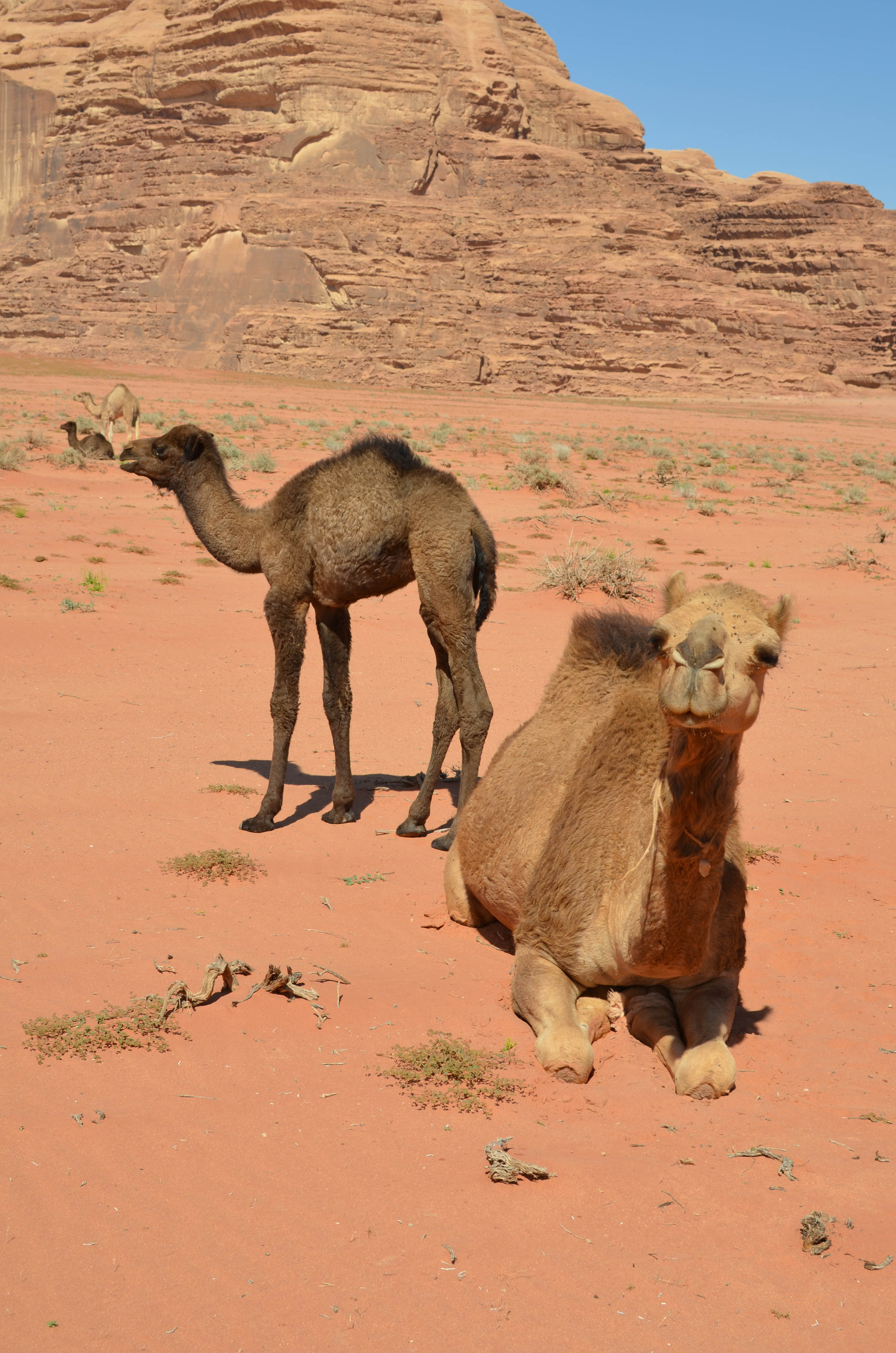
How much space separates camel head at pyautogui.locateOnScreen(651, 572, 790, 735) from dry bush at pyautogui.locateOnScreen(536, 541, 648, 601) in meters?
11.9

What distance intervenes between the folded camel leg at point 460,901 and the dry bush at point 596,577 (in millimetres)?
9602

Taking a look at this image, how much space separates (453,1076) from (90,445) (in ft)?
74.1

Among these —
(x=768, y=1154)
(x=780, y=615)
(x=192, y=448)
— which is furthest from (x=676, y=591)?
(x=192, y=448)

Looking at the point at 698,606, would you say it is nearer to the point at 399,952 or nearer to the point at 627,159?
the point at 399,952

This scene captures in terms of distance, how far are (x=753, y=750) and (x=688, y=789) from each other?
671 centimetres

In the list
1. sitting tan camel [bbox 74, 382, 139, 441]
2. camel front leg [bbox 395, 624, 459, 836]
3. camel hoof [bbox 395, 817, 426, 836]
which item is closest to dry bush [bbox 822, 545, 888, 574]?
camel front leg [bbox 395, 624, 459, 836]

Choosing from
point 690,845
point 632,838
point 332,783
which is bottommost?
point 332,783

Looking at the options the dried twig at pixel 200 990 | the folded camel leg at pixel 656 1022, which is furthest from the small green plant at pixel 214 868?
the folded camel leg at pixel 656 1022

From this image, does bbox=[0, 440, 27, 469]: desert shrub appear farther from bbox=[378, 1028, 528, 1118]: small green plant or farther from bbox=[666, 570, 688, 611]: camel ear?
bbox=[666, 570, 688, 611]: camel ear

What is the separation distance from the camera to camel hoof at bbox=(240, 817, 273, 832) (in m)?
7.08

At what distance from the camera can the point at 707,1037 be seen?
4.11 m

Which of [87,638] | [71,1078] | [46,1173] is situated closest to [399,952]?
[71,1078]

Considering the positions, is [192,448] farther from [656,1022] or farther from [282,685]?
[656,1022]

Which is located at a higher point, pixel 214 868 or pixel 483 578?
pixel 483 578
